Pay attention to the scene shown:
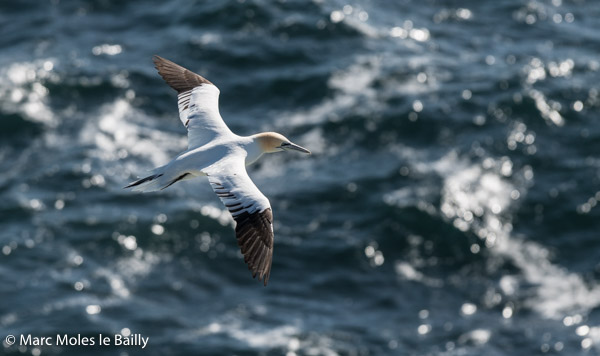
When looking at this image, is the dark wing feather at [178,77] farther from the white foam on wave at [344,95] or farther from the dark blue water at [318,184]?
the white foam on wave at [344,95]

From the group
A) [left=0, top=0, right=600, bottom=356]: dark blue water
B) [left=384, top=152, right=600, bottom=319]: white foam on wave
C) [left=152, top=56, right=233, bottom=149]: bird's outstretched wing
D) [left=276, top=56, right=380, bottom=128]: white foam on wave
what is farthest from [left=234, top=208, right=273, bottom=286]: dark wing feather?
[left=276, top=56, right=380, bottom=128]: white foam on wave

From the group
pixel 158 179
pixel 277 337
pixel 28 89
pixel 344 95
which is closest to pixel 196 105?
pixel 158 179

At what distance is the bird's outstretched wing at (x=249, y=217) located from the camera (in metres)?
14.6

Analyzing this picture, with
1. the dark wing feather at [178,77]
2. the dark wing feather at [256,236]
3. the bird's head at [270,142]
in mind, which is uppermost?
the dark wing feather at [178,77]

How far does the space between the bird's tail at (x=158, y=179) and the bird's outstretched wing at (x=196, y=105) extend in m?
1.37

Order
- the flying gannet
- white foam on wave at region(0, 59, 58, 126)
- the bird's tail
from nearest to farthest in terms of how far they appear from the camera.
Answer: the flying gannet
the bird's tail
white foam on wave at region(0, 59, 58, 126)

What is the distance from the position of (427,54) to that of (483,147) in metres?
5.95

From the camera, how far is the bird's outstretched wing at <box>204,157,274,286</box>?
47.8ft

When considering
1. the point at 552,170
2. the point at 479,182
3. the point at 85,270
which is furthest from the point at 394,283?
the point at 85,270

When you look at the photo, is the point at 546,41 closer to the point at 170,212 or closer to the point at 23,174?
the point at 170,212

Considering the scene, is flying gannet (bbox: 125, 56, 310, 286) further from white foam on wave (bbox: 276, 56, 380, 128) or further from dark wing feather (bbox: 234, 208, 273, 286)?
white foam on wave (bbox: 276, 56, 380, 128)

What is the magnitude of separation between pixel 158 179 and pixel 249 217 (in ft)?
5.97

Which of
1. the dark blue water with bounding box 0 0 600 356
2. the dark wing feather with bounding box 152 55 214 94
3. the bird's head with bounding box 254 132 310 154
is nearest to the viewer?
the bird's head with bounding box 254 132 310 154

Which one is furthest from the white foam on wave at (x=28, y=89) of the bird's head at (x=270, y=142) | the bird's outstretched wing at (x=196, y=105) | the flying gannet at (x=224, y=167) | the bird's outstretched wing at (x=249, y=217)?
the bird's outstretched wing at (x=249, y=217)
